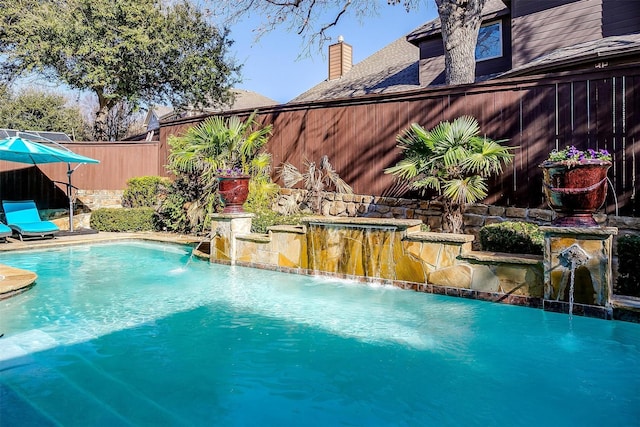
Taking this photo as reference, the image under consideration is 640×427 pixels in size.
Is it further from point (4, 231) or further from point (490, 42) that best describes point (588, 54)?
point (4, 231)

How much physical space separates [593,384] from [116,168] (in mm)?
14076

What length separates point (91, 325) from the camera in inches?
173

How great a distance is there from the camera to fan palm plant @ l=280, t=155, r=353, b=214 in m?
8.91

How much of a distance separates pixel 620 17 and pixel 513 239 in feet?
29.3

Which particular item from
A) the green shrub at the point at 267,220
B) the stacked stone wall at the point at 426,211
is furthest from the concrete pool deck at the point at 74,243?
the green shrub at the point at 267,220

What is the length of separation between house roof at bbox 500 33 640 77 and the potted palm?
15.8 ft

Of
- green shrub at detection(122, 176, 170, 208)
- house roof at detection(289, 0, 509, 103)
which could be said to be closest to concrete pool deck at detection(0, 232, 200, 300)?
green shrub at detection(122, 176, 170, 208)

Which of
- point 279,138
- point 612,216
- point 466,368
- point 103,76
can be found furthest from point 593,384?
point 103,76

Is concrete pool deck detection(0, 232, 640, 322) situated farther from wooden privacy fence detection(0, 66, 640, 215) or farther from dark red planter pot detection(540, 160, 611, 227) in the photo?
wooden privacy fence detection(0, 66, 640, 215)

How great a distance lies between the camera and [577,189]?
454 cm

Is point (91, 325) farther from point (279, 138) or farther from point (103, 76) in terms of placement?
point (103, 76)

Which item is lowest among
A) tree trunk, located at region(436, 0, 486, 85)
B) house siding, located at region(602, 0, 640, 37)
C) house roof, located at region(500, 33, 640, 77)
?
house roof, located at region(500, 33, 640, 77)

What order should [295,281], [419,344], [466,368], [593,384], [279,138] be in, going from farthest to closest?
[279,138]
[295,281]
[419,344]
[466,368]
[593,384]

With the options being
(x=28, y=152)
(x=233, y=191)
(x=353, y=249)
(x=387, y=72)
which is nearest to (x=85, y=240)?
(x=28, y=152)
